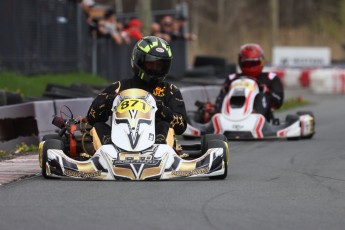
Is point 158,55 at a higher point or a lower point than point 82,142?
higher

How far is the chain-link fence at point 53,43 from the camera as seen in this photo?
20406 millimetres

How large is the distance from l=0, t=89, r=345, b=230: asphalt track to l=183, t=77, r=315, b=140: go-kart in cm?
355

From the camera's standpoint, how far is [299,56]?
149 ft

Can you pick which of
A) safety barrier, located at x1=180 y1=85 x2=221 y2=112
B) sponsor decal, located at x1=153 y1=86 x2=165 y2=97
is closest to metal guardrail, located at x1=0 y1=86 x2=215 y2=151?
sponsor decal, located at x1=153 y1=86 x2=165 y2=97

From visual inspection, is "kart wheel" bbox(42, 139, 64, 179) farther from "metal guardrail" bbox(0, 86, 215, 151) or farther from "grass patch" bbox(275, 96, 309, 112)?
"grass patch" bbox(275, 96, 309, 112)

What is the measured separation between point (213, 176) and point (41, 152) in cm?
154

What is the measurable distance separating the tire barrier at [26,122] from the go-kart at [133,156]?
294 centimetres

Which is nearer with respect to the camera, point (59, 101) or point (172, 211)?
point (172, 211)

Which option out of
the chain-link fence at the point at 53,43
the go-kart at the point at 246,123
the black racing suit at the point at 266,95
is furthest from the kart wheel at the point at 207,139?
the chain-link fence at the point at 53,43

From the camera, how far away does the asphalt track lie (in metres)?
6.92

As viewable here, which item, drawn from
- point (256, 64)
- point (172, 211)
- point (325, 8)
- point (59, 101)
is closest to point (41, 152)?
point (172, 211)

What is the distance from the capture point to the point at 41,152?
31.1 ft

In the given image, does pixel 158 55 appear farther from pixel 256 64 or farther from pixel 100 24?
pixel 100 24

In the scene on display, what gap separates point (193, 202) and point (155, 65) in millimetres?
2390
